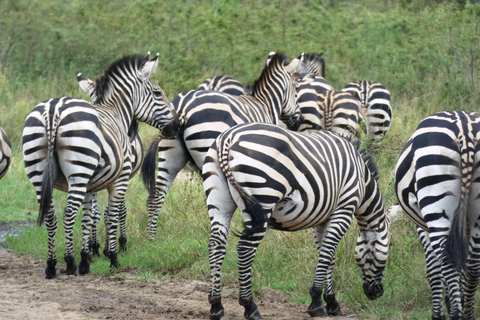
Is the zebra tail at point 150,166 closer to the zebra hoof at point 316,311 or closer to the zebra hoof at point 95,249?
the zebra hoof at point 95,249

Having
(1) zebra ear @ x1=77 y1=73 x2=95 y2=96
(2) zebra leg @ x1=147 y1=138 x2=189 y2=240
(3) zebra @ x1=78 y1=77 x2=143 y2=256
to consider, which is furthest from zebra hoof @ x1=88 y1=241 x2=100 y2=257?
(1) zebra ear @ x1=77 y1=73 x2=95 y2=96

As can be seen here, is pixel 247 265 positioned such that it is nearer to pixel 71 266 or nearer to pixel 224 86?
pixel 71 266

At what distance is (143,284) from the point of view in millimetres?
6250

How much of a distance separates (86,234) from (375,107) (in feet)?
21.4

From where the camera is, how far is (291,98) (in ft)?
28.1

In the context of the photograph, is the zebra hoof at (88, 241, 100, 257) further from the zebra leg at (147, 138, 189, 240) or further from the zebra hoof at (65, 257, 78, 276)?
the zebra hoof at (65, 257, 78, 276)

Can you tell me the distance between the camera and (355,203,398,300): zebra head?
551cm

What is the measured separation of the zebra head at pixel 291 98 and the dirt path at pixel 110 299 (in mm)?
3180

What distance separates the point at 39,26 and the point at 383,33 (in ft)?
29.2

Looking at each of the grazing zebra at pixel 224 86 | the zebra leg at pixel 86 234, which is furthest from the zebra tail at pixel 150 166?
the grazing zebra at pixel 224 86

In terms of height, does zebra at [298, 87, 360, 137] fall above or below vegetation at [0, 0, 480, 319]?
below

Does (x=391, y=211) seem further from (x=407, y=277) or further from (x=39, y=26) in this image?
(x=39, y=26)

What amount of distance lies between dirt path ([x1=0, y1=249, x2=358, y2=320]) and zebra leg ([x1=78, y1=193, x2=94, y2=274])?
0.15 metres

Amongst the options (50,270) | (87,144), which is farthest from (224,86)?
(50,270)
